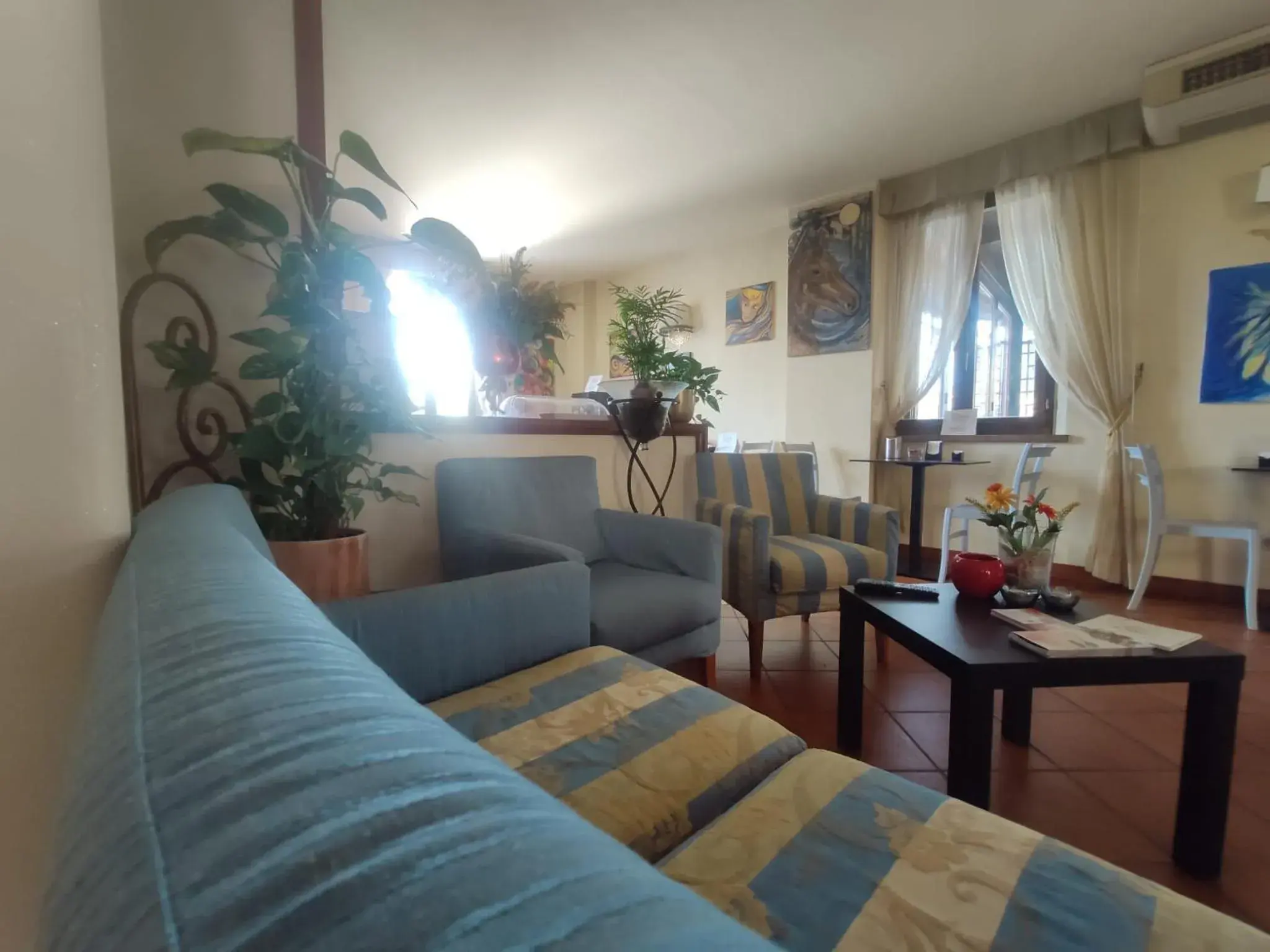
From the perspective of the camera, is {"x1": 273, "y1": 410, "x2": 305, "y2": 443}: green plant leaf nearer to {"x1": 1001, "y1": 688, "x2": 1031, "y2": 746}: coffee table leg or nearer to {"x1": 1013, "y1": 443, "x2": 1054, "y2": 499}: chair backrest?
{"x1": 1001, "y1": 688, "x2": 1031, "y2": 746}: coffee table leg

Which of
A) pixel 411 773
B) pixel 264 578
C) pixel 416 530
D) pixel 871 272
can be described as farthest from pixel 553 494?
pixel 871 272

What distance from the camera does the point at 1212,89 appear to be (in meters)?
2.84

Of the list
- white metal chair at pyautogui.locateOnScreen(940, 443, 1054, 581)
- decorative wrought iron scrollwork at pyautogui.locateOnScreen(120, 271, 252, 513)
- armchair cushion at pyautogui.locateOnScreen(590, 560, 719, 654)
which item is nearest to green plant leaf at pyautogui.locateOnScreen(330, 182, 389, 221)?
decorative wrought iron scrollwork at pyautogui.locateOnScreen(120, 271, 252, 513)

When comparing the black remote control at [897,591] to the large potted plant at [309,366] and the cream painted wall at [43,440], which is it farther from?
the cream painted wall at [43,440]

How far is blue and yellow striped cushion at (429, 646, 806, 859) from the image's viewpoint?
0.82 metres

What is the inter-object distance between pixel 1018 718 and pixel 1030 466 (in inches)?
94.9

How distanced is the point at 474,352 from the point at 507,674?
3.67 ft

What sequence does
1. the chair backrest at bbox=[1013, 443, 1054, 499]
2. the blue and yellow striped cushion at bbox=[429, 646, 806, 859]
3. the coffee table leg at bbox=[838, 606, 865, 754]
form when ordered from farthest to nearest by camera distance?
the chair backrest at bbox=[1013, 443, 1054, 499] < the coffee table leg at bbox=[838, 606, 865, 754] < the blue and yellow striped cushion at bbox=[429, 646, 806, 859]

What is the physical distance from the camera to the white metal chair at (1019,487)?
11.5 feet

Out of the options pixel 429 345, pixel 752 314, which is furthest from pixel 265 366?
pixel 752 314

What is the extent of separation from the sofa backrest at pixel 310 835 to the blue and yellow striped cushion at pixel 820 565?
6.40ft

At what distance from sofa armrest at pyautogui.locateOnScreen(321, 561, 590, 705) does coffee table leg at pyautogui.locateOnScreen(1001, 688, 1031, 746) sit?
52.7 inches

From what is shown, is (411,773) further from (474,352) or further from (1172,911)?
(474,352)

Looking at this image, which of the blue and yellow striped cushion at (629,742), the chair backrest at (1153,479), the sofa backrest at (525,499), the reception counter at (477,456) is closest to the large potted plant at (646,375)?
the reception counter at (477,456)
